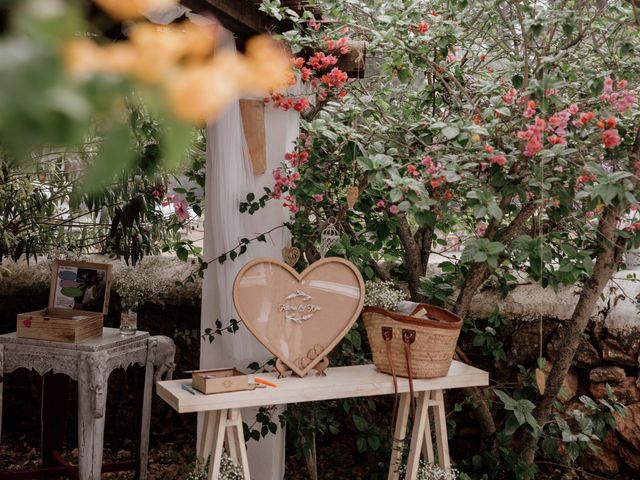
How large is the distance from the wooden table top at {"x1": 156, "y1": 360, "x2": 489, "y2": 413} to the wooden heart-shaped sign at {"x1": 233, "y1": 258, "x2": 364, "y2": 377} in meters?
0.10

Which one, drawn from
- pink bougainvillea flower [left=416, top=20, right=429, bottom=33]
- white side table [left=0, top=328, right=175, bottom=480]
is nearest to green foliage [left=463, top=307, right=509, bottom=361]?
pink bougainvillea flower [left=416, top=20, right=429, bottom=33]

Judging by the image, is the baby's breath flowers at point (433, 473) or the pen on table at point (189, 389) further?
the baby's breath flowers at point (433, 473)

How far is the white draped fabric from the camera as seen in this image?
2.76 m

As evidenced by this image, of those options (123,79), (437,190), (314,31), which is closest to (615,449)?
(437,190)

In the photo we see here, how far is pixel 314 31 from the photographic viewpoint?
9.25 feet

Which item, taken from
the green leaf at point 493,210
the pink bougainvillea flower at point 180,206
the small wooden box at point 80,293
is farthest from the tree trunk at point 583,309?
the small wooden box at point 80,293

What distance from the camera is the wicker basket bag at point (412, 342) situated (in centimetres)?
250

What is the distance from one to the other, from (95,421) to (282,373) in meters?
0.83

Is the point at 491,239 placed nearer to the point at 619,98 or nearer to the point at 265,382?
the point at 619,98

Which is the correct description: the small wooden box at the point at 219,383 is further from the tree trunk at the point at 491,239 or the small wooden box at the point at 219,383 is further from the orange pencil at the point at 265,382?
the tree trunk at the point at 491,239

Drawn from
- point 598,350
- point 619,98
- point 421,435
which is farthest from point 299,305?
point 598,350

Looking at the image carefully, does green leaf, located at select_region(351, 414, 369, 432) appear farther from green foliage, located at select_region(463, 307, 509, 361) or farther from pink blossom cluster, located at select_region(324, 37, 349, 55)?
pink blossom cluster, located at select_region(324, 37, 349, 55)

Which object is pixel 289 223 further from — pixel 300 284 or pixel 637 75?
pixel 637 75

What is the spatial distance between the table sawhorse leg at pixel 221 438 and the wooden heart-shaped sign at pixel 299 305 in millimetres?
278
